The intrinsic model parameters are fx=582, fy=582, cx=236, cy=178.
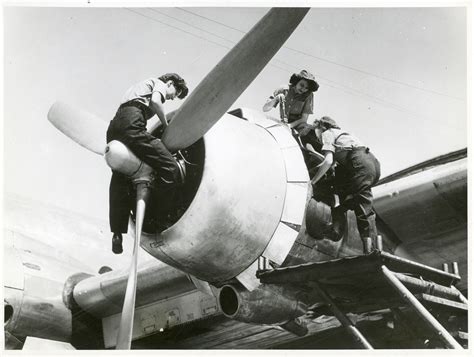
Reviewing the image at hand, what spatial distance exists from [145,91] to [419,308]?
8.77 feet

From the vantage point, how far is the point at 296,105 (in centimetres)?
557

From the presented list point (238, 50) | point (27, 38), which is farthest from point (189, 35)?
point (238, 50)

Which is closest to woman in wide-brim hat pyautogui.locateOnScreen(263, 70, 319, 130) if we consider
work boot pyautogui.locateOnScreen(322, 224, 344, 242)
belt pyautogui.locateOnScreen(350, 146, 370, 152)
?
belt pyautogui.locateOnScreen(350, 146, 370, 152)

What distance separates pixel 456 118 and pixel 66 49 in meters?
4.20

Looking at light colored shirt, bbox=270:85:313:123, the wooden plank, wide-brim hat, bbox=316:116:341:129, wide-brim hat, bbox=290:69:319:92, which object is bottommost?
the wooden plank

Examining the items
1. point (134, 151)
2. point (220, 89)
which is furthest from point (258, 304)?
point (220, 89)

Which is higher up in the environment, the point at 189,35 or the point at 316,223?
the point at 189,35

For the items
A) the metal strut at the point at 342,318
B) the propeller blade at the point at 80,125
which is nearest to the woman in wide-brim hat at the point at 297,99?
the metal strut at the point at 342,318

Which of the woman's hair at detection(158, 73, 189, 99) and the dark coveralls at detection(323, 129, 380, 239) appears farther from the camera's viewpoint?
the dark coveralls at detection(323, 129, 380, 239)

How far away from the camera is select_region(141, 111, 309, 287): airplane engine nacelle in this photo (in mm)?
4434

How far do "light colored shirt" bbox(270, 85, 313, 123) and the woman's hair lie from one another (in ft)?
3.72

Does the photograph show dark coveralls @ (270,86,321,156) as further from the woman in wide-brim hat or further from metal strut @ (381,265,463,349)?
metal strut @ (381,265,463,349)

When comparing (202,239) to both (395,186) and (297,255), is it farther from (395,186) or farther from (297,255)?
(395,186)

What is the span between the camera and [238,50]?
4.38m
